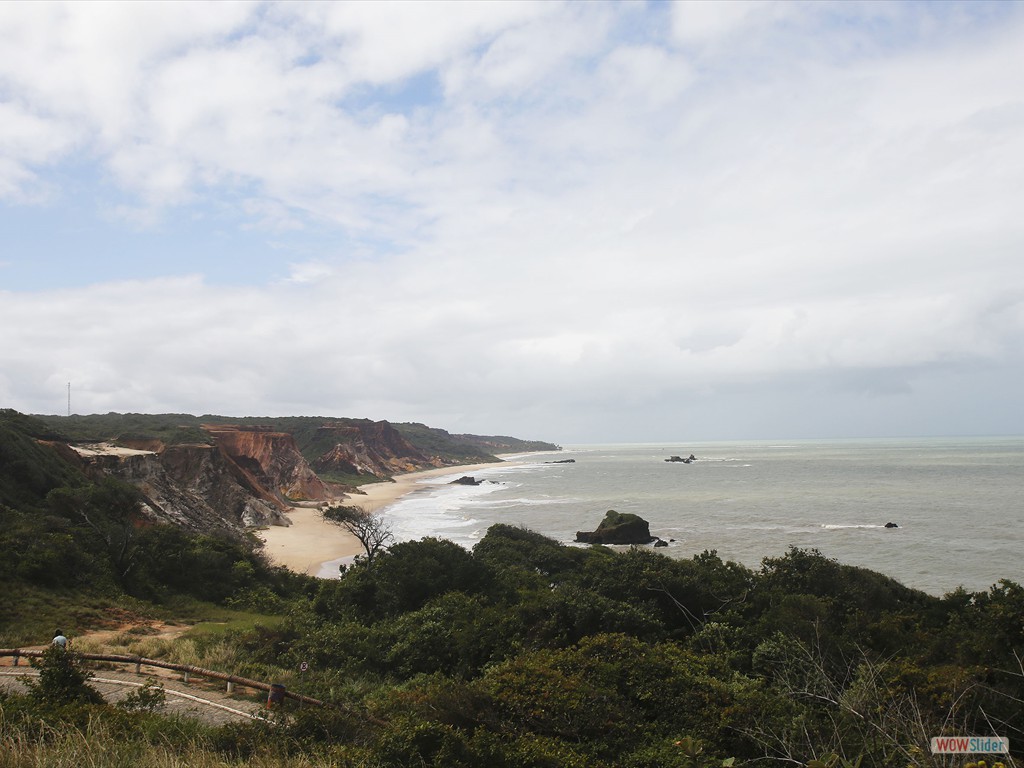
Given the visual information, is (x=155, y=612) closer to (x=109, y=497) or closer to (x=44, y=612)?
(x=44, y=612)

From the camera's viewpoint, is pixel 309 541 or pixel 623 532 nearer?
pixel 623 532

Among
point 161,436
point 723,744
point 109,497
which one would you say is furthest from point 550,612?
point 161,436

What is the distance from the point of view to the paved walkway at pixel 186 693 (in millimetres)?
9656

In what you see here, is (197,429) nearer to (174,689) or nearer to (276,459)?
(276,459)

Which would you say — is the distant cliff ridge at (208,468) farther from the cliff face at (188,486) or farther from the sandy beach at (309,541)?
the sandy beach at (309,541)

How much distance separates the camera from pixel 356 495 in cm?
6881

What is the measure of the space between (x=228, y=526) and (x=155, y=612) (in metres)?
20.2

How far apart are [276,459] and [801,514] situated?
164ft

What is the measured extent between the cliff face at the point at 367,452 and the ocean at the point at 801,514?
46.6 ft

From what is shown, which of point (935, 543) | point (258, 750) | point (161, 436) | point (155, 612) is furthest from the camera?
point (161, 436)

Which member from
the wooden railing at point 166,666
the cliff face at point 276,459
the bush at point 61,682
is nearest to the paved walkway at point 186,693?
the wooden railing at point 166,666

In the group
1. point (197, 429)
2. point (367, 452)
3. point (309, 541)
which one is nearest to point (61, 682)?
point (309, 541)

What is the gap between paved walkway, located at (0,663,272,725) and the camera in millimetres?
9656

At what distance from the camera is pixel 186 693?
10.7 m
